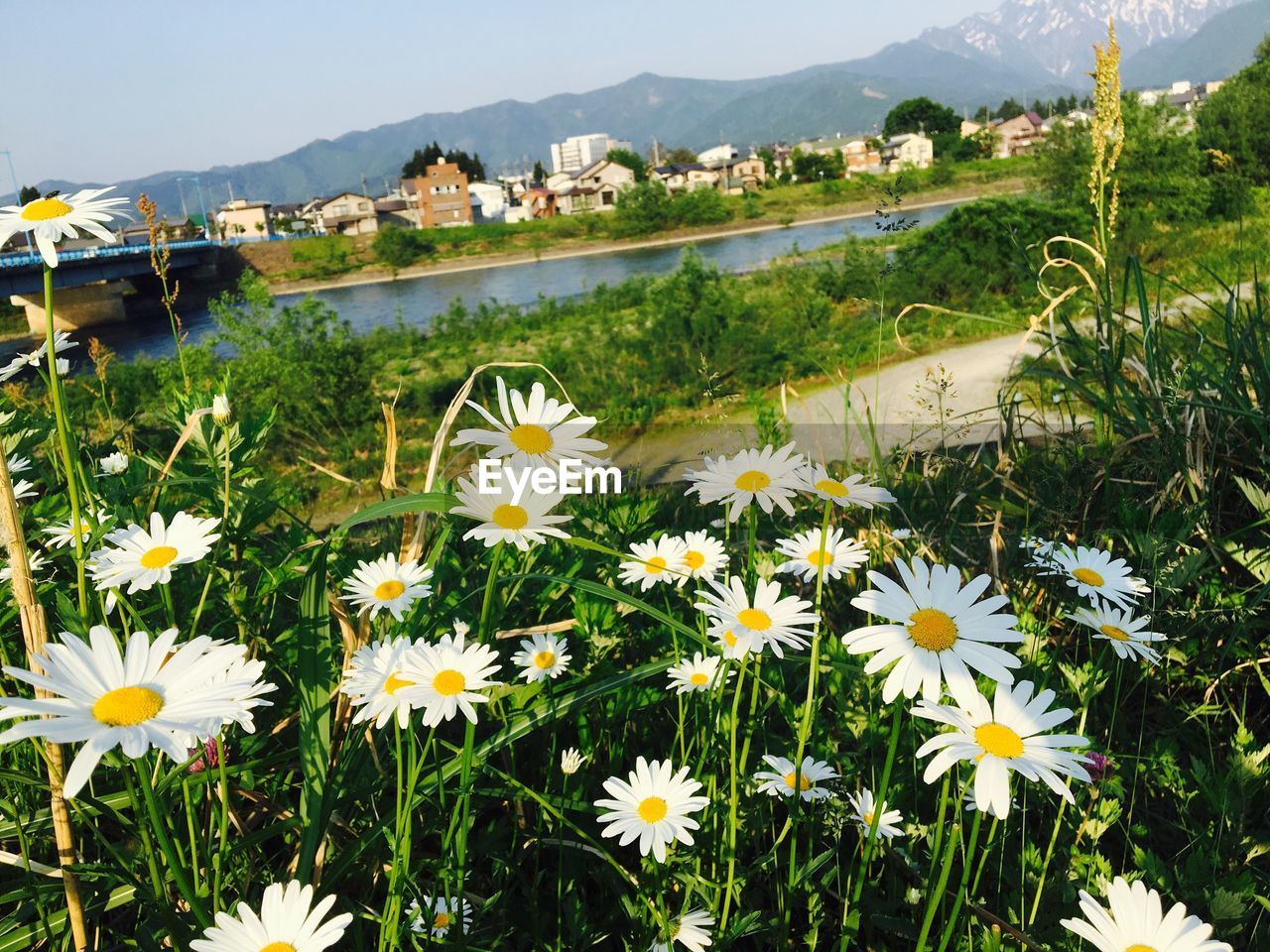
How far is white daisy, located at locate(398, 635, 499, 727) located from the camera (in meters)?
0.77

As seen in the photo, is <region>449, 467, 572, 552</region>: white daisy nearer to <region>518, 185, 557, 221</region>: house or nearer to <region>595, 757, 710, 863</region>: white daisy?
<region>595, 757, 710, 863</region>: white daisy

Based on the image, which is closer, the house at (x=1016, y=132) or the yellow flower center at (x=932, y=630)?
the yellow flower center at (x=932, y=630)

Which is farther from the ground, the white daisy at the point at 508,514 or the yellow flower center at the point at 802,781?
the white daisy at the point at 508,514

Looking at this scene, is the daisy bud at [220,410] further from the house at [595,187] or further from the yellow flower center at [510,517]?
the house at [595,187]

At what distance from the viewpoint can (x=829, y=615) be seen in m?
1.75

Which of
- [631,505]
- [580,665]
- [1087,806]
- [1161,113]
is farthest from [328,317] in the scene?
[1161,113]

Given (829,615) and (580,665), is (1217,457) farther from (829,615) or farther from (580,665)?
(580,665)

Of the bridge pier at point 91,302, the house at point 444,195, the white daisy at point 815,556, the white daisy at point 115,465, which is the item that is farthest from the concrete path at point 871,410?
the house at point 444,195

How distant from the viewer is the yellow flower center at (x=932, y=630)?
72cm

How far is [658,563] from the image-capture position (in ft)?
4.29

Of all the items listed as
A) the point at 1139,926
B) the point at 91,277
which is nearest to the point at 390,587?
the point at 1139,926

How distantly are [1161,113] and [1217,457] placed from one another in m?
12.2

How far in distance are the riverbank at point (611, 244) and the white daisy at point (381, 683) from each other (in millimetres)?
39001

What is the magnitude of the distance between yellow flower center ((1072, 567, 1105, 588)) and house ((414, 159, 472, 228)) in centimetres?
6928
